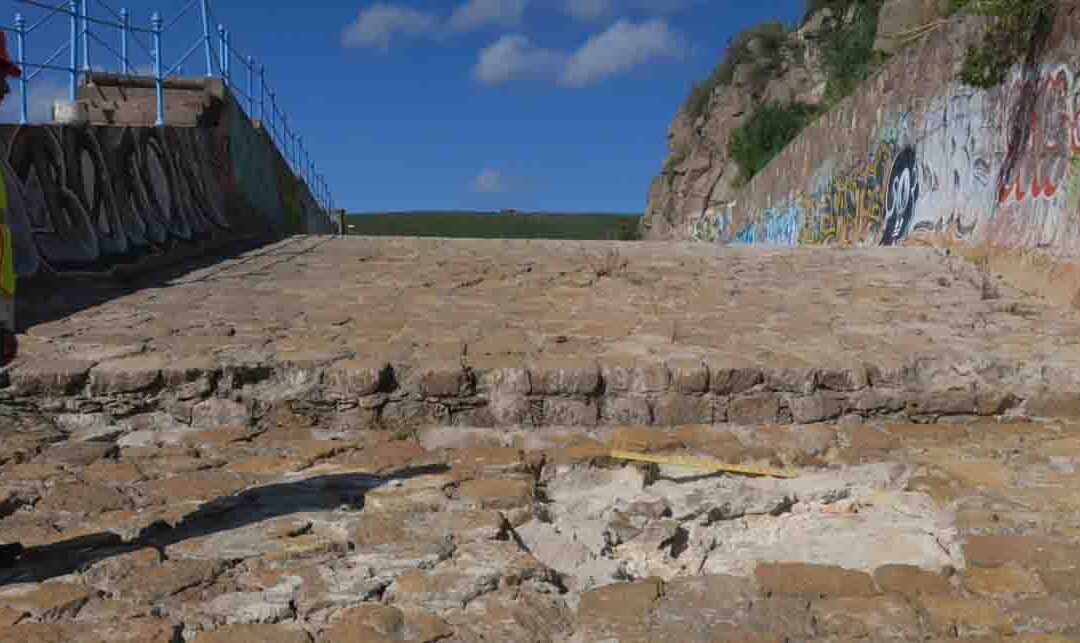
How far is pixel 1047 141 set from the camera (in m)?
6.88

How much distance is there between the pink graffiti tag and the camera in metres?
6.58

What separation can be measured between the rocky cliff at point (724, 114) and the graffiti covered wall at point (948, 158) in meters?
10.0

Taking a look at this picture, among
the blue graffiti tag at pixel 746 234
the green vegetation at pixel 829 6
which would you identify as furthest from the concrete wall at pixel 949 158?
the green vegetation at pixel 829 6

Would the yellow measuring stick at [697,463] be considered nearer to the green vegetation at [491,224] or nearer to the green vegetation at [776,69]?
the green vegetation at [776,69]

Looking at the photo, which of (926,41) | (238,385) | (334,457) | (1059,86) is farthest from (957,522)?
(926,41)

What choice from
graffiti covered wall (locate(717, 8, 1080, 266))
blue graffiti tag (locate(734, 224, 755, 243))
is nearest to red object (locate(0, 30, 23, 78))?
graffiti covered wall (locate(717, 8, 1080, 266))

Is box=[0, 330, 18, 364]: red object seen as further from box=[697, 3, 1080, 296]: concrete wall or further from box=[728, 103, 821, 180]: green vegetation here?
box=[728, 103, 821, 180]: green vegetation

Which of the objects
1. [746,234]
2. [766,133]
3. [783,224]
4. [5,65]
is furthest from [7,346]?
[766,133]

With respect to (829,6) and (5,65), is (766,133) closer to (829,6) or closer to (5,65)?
(829,6)

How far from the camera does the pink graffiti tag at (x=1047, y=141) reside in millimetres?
6578

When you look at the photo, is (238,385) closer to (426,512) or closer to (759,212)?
(426,512)

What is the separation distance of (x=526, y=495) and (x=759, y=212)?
52.7 feet

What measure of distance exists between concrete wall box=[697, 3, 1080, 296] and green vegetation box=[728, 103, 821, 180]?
6.51m

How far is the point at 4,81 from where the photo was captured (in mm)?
2879
